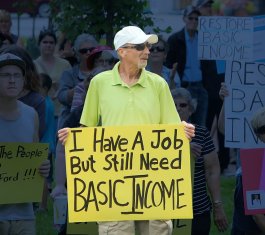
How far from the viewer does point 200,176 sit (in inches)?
340

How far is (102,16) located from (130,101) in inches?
229

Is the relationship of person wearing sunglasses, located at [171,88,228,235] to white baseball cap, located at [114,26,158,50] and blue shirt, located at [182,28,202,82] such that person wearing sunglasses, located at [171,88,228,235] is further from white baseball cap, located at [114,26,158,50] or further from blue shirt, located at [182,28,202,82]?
blue shirt, located at [182,28,202,82]

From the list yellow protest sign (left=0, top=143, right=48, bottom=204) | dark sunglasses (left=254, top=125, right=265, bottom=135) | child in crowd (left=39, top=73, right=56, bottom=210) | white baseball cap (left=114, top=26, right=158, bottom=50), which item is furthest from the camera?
child in crowd (left=39, top=73, right=56, bottom=210)

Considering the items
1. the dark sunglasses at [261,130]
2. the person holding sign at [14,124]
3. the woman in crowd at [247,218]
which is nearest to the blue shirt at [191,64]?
the woman in crowd at [247,218]

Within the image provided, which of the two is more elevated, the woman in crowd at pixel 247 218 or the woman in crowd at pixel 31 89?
the woman in crowd at pixel 31 89

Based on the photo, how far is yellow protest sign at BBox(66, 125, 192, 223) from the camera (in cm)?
742

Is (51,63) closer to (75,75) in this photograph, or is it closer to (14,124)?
(75,75)

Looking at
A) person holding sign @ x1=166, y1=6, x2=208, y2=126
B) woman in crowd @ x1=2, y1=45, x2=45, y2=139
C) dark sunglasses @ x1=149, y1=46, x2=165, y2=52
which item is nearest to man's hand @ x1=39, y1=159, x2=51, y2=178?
woman in crowd @ x1=2, y1=45, x2=45, y2=139

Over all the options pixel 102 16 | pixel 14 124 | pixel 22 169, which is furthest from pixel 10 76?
pixel 102 16

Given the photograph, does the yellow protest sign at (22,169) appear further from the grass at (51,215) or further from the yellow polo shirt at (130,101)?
the grass at (51,215)

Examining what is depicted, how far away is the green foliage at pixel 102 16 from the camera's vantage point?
1298cm

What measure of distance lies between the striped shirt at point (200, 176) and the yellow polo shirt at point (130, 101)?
114cm

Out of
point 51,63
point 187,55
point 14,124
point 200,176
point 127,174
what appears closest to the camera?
point 127,174

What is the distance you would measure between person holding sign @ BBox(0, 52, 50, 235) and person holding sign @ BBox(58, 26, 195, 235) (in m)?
0.71
